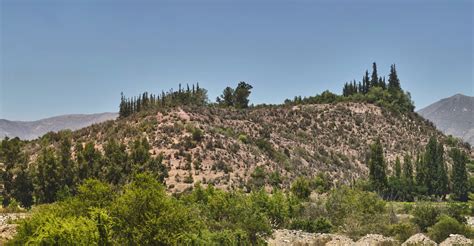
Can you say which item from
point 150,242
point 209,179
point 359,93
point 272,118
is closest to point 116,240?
point 150,242

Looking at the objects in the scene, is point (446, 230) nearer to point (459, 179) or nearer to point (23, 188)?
point (459, 179)

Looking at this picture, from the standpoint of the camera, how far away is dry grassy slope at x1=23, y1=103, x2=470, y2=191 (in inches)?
2253

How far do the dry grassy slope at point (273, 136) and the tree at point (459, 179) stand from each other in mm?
12640

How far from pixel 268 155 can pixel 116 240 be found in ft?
156

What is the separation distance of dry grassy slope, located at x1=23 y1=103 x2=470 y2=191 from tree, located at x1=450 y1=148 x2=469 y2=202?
12.6 metres

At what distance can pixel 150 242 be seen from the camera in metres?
17.6

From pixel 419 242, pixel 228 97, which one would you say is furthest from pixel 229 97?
pixel 419 242

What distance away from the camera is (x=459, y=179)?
207 feet

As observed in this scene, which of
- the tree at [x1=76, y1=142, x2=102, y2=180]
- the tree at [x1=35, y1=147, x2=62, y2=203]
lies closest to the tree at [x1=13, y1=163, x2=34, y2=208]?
the tree at [x1=35, y1=147, x2=62, y2=203]

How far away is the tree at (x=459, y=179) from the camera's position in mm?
62594

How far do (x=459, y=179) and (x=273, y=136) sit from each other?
26.6 m

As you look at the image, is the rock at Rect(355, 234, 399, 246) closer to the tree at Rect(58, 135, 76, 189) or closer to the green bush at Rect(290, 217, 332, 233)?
the green bush at Rect(290, 217, 332, 233)

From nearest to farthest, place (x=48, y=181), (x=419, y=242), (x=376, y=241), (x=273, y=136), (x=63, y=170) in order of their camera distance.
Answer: (x=419, y=242) → (x=376, y=241) → (x=48, y=181) → (x=63, y=170) → (x=273, y=136)

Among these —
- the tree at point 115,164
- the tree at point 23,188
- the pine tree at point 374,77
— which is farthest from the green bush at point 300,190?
the pine tree at point 374,77
